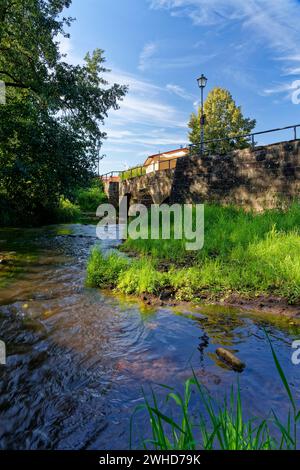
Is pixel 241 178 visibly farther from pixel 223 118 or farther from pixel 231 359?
pixel 223 118

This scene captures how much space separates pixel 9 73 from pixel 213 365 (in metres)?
16.6

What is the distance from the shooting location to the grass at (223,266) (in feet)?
20.0

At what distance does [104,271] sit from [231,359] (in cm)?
411

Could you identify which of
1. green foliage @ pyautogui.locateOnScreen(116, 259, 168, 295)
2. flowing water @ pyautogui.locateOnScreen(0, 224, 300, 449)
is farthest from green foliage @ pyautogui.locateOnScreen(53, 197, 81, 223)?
flowing water @ pyautogui.locateOnScreen(0, 224, 300, 449)

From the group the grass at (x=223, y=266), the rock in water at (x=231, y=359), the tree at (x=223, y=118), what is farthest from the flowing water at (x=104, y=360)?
the tree at (x=223, y=118)

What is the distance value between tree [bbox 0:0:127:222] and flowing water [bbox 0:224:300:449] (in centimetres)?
919

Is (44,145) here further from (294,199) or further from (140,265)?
(294,199)

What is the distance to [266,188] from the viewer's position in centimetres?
1255

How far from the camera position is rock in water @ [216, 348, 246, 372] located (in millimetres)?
3598

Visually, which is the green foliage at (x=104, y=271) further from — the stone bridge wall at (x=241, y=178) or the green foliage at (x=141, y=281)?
the stone bridge wall at (x=241, y=178)

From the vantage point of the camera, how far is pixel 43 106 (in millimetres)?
14531

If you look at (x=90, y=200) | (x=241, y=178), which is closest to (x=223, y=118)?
(x=90, y=200)

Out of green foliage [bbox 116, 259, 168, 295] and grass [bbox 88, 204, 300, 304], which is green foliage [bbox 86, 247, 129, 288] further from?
green foliage [bbox 116, 259, 168, 295]
